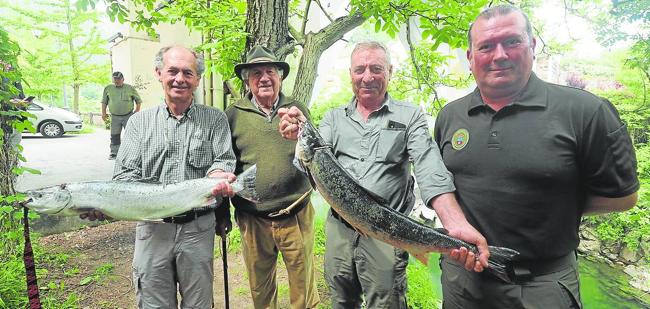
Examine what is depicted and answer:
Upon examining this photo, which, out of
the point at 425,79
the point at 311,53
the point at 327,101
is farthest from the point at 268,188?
the point at 327,101

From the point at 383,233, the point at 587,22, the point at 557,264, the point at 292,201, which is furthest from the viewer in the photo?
the point at 587,22

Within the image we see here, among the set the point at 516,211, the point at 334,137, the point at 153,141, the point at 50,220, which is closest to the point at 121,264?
the point at 50,220

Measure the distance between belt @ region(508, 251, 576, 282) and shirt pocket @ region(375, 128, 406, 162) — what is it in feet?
3.57

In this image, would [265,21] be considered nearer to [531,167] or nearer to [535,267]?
[531,167]

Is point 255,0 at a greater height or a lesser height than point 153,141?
greater

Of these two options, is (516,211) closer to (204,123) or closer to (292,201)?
(292,201)

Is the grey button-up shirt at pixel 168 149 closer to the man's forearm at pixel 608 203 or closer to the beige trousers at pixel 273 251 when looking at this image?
the beige trousers at pixel 273 251

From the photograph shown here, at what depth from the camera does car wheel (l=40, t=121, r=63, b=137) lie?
15.1m

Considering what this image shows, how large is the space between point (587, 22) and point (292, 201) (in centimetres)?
1078

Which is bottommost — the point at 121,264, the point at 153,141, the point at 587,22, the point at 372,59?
the point at 121,264

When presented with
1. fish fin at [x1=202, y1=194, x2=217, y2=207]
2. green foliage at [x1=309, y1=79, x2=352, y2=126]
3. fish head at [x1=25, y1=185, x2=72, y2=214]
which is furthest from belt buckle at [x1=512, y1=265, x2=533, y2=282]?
green foliage at [x1=309, y1=79, x2=352, y2=126]

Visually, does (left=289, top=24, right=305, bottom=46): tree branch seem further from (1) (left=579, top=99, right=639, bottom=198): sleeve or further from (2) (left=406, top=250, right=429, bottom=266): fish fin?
(1) (left=579, top=99, right=639, bottom=198): sleeve

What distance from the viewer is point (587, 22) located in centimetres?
960

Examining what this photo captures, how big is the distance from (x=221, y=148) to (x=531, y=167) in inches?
87.9
